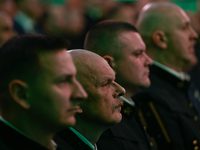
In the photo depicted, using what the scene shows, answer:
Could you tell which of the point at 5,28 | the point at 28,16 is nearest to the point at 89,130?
the point at 5,28

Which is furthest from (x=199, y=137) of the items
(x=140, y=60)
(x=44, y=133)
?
(x=44, y=133)

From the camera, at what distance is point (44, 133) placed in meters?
1.65

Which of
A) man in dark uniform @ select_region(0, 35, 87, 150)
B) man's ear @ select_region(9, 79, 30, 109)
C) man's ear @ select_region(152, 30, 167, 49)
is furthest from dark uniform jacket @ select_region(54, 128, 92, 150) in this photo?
man's ear @ select_region(152, 30, 167, 49)

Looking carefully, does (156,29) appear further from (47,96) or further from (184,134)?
(47,96)

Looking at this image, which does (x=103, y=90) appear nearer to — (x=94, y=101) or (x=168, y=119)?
(x=94, y=101)

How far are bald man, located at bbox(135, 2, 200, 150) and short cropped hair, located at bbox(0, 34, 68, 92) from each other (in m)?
1.64

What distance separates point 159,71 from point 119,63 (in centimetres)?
79

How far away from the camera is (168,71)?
11.5ft

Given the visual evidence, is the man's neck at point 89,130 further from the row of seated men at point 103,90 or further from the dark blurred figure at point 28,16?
the dark blurred figure at point 28,16

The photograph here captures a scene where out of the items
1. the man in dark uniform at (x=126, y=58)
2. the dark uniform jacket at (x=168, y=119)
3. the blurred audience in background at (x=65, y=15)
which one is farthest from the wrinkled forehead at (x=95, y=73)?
the blurred audience in background at (x=65, y=15)

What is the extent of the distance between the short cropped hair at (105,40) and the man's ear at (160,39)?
0.76 meters

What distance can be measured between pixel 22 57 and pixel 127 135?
112 cm

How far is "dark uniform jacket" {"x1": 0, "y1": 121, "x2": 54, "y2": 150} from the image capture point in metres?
1.59

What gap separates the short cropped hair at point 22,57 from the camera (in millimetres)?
1613
